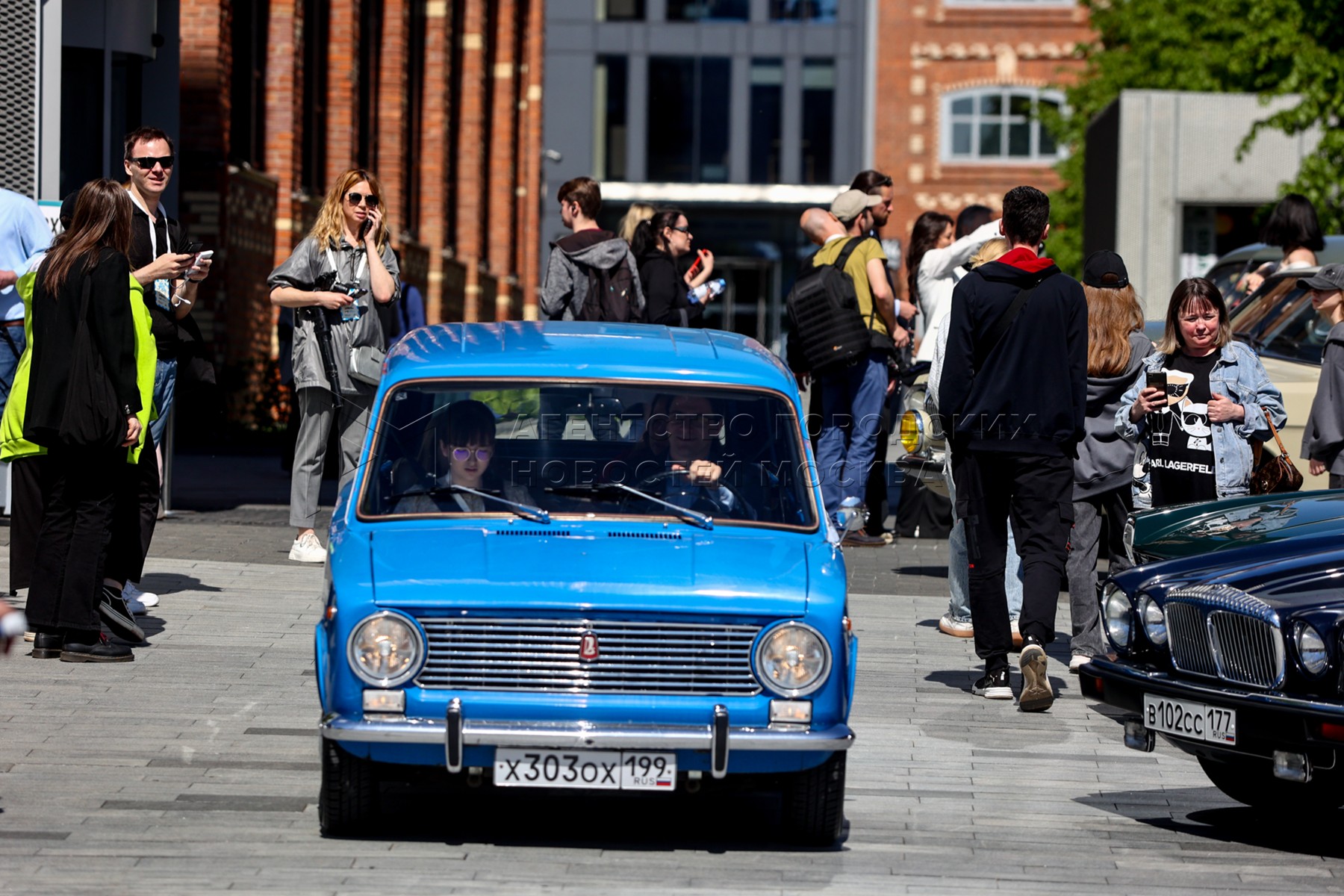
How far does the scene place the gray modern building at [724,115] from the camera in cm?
6131

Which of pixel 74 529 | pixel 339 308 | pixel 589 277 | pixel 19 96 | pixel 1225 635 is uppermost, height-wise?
pixel 19 96

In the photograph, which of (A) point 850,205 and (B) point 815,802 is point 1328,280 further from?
(B) point 815,802

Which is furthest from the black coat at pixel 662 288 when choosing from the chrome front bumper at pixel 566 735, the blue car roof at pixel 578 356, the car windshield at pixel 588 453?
the chrome front bumper at pixel 566 735

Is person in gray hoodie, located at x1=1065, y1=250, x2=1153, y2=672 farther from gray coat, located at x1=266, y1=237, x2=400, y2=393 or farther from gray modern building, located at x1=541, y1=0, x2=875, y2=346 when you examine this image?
gray modern building, located at x1=541, y1=0, x2=875, y2=346

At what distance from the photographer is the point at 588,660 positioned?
20.1 feet

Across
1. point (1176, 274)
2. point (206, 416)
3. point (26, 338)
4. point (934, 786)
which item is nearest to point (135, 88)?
point (206, 416)

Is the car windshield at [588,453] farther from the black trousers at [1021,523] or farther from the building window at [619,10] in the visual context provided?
the building window at [619,10]

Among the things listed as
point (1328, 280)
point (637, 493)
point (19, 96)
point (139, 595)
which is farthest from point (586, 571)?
point (19, 96)

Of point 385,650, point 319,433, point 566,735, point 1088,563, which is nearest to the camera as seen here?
point 566,735

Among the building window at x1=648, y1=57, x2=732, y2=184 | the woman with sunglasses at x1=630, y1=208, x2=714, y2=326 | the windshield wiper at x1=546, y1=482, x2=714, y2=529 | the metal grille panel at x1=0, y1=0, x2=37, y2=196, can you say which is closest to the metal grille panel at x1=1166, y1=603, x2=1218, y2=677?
the windshield wiper at x1=546, y1=482, x2=714, y2=529

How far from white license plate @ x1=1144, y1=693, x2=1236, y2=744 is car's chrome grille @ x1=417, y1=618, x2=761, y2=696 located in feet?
4.83

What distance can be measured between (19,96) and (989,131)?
49258mm

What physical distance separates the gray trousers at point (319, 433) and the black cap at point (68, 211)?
2551 millimetres

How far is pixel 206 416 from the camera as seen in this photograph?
23.9 m
